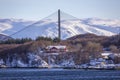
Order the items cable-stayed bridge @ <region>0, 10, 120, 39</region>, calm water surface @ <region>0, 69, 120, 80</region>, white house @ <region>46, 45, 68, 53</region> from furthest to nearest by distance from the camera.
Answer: cable-stayed bridge @ <region>0, 10, 120, 39</region> < white house @ <region>46, 45, 68, 53</region> < calm water surface @ <region>0, 69, 120, 80</region>

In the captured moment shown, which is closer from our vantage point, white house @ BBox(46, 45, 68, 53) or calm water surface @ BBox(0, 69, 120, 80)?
calm water surface @ BBox(0, 69, 120, 80)

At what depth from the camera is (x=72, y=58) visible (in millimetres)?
105562

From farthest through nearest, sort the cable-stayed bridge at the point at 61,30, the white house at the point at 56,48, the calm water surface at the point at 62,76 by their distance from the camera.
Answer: the cable-stayed bridge at the point at 61,30
the white house at the point at 56,48
the calm water surface at the point at 62,76

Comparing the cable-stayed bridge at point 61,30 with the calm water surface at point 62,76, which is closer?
the calm water surface at point 62,76

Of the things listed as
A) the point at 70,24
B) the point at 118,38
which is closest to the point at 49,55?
the point at 118,38

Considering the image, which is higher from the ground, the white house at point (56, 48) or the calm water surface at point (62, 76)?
the white house at point (56, 48)

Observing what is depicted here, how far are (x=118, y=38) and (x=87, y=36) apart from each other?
73.8ft

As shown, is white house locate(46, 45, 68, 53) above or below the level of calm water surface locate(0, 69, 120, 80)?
above

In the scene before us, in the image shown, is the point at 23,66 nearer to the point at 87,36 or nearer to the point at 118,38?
the point at 118,38

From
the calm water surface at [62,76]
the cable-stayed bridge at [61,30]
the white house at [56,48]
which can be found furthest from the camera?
the cable-stayed bridge at [61,30]

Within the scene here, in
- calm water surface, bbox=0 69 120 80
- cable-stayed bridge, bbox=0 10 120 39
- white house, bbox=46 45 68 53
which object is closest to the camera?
calm water surface, bbox=0 69 120 80

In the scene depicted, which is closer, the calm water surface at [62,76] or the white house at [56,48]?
the calm water surface at [62,76]

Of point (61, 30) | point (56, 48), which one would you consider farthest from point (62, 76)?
point (61, 30)

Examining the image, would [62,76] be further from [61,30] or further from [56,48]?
[61,30]
